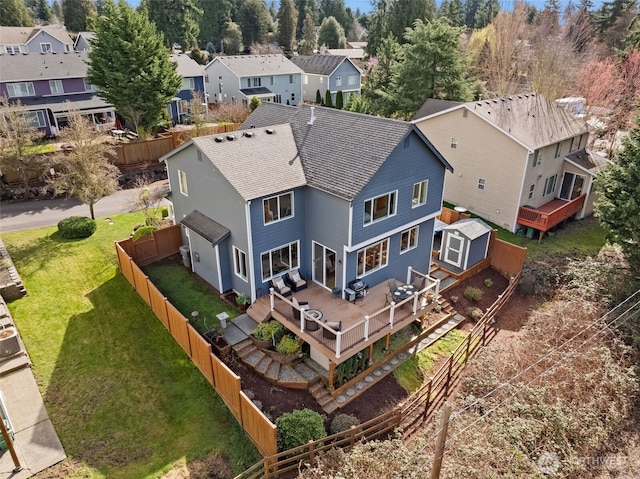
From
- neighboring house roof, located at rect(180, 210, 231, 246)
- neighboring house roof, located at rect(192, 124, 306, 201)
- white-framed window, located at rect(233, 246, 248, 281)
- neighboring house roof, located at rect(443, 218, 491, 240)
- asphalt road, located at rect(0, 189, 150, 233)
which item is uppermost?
neighboring house roof, located at rect(192, 124, 306, 201)

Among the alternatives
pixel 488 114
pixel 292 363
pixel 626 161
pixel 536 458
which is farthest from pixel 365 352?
pixel 488 114

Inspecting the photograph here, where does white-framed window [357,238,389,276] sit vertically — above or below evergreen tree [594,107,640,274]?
below

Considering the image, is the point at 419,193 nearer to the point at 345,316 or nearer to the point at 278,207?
the point at 278,207

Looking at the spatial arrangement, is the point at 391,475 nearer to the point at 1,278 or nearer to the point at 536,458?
the point at 536,458

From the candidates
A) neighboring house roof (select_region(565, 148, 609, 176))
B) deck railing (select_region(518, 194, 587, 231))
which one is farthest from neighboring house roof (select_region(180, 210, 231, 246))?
neighboring house roof (select_region(565, 148, 609, 176))

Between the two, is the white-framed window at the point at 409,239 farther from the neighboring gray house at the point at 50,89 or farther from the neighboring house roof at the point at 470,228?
the neighboring gray house at the point at 50,89

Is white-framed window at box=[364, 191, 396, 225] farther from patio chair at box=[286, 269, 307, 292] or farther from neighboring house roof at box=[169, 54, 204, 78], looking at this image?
neighboring house roof at box=[169, 54, 204, 78]
